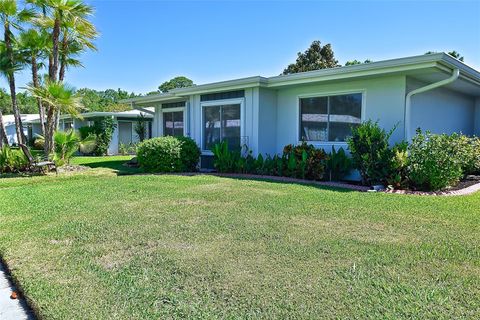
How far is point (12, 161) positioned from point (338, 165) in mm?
10247

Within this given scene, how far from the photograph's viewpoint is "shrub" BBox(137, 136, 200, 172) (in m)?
11.3

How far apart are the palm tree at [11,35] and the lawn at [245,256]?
863cm

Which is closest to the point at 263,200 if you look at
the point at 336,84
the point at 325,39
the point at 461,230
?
the point at 461,230

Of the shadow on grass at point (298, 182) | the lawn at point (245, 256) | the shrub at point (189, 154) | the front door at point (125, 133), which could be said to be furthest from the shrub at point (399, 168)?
the front door at point (125, 133)

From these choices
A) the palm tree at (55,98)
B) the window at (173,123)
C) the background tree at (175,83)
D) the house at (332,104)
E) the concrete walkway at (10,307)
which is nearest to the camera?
the concrete walkway at (10,307)

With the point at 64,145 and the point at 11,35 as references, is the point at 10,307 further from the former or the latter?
the point at 11,35

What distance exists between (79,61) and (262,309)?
14138mm

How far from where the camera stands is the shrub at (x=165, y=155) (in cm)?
1134

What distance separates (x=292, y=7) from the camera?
12.0 m

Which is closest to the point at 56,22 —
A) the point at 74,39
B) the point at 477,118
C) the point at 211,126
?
the point at 74,39

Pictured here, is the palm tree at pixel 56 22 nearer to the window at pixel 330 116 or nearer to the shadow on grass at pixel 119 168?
the shadow on grass at pixel 119 168

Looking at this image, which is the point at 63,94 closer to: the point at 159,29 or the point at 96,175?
the point at 96,175

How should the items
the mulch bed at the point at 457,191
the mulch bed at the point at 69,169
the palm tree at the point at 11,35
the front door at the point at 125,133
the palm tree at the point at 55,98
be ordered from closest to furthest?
the mulch bed at the point at 457,191
the palm tree at the point at 55,98
the mulch bed at the point at 69,169
the palm tree at the point at 11,35
the front door at the point at 125,133

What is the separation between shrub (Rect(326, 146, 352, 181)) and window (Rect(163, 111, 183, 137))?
7.78 meters
